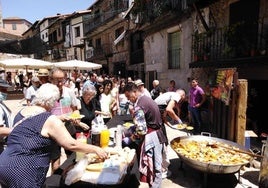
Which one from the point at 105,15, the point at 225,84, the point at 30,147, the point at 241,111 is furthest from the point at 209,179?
the point at 105,15

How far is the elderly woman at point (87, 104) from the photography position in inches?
167

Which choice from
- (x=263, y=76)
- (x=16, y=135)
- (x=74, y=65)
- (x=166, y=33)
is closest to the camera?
(x=16, y=135)

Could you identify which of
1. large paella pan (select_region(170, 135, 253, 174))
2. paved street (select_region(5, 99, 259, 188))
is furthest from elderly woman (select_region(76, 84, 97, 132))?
paved street (select_region(5, 99, 259, 188))

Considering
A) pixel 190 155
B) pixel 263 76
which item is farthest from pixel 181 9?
pixel 190 155

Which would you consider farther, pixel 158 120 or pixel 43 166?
pixel 158 120

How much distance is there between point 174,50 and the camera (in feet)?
41.5

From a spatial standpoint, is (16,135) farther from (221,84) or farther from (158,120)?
(221,84)

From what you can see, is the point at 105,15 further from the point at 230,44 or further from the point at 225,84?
the point at 225,84

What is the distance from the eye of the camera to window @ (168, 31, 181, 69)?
12342mm

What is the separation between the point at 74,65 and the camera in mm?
13789

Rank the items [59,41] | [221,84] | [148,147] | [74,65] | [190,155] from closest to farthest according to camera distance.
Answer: [148,147] < [190,155] < [221,84] < [74,65] < [59,41]

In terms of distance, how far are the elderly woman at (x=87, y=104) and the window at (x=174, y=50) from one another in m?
8.55

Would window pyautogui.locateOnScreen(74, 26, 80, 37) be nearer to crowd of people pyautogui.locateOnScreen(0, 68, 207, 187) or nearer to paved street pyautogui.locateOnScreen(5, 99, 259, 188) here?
crowd of people pyautogui.locateOnScreen(0, 68, 207, 187)

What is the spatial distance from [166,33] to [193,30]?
8.13 feet
